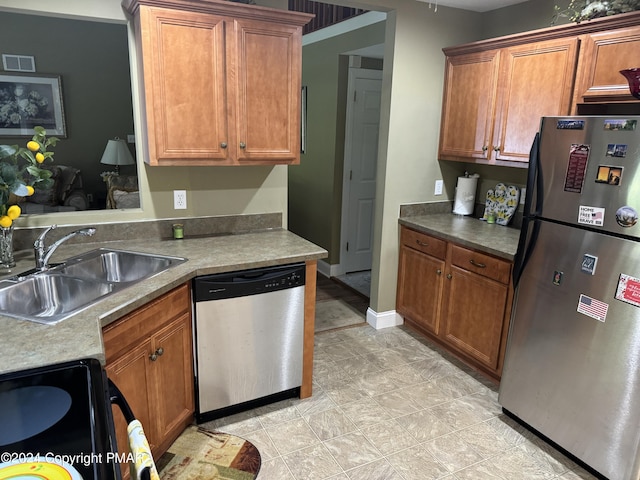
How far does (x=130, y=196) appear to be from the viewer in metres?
2.89

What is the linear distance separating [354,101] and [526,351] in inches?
120

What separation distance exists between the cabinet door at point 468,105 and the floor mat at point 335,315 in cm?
155

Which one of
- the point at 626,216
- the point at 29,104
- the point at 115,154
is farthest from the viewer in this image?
the point at 115,154

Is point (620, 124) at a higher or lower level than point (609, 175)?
higher

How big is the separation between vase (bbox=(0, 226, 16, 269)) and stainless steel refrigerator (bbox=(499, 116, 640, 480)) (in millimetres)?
2518

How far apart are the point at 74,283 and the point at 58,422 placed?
117cm

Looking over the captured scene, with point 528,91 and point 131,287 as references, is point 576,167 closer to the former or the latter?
point 528,91

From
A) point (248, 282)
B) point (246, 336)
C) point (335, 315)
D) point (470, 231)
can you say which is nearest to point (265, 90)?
point (248, 282)

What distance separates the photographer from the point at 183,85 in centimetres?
223

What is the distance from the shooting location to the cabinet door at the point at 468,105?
3.01m

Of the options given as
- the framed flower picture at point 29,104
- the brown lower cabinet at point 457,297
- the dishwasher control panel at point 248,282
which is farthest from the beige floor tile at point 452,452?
the framed flower picture at point 29,104

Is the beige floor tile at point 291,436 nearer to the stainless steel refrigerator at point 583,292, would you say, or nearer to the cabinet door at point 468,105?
the stainless steel refrigerator at point 583,292

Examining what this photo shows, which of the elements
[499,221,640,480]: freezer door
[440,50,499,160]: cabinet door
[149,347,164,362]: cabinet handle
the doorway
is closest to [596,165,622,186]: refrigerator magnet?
[499,221,640,480]: freezer door

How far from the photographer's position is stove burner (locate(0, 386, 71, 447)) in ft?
3.29
